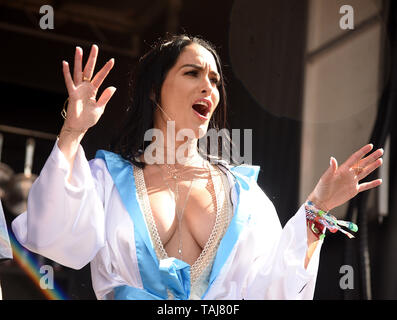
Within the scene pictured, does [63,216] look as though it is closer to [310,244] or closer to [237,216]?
[237,216]

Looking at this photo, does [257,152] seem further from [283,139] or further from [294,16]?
[294,16]

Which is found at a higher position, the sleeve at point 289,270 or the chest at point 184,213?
the chest at point 184,213

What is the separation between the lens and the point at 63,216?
6.68 ft

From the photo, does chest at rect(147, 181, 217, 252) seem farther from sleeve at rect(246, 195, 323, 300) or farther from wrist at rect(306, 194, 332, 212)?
wrist at rect(306, 194, 332, 212)

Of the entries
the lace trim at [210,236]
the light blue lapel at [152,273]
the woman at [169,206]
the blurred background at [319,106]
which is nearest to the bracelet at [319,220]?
the woman at [169,206]

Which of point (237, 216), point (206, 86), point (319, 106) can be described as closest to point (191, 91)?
point (206, 86)

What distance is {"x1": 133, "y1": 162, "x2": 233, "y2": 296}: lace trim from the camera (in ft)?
7.17

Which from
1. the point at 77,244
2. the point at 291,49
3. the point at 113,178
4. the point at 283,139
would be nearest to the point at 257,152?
the point at 283,139

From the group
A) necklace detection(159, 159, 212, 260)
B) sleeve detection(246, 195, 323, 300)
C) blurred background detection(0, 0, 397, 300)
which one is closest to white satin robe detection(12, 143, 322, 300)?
sleeve detection(246, 195, 323, 300)

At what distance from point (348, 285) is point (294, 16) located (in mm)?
1288

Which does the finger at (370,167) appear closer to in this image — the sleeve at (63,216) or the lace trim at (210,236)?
the lace trim at (210,236)

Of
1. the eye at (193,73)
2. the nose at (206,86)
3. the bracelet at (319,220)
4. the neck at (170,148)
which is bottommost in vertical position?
the bracelet at (319,220)

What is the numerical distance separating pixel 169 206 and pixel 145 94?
17.2 inches

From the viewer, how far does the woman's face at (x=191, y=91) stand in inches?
93.9
